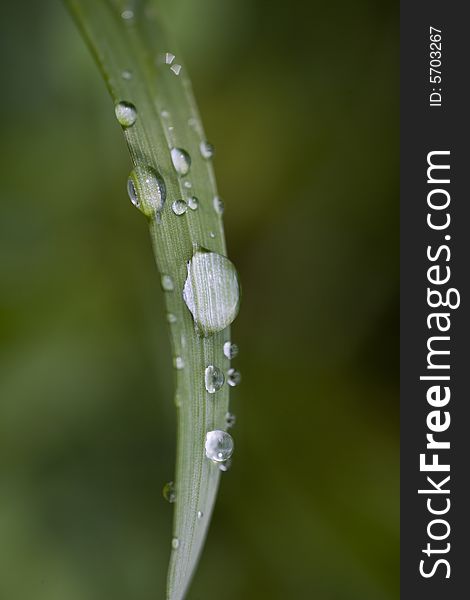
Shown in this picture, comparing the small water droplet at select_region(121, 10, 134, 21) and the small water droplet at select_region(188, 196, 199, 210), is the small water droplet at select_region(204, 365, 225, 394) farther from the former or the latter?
the small water droplet at select_region(121, 10, 134, 21)

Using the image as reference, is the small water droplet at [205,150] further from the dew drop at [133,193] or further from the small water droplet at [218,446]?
the small water droplet at [218,446]

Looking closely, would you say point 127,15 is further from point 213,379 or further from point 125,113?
point 213,379

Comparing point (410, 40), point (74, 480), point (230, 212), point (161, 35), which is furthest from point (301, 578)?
point (410, 40)

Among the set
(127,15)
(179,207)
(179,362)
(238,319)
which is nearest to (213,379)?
(179,362)

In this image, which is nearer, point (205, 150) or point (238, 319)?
point (205, 150)

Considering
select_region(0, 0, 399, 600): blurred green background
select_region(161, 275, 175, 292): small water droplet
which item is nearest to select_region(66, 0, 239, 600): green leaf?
select_region(161, 275, 175, 292): small water droplet

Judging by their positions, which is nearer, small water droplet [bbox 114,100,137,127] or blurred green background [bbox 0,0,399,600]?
small water droplet [bbox 114,100,137,127]
